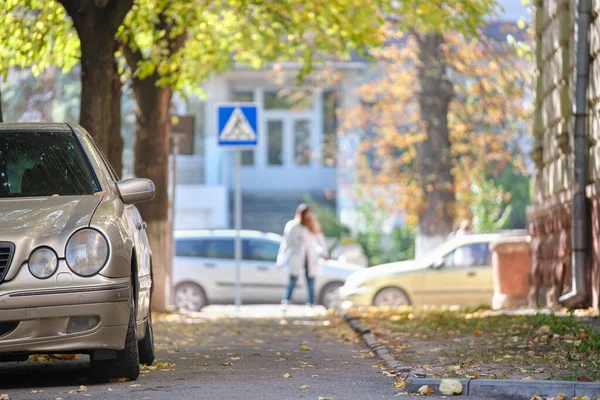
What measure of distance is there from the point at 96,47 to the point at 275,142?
1136 inches

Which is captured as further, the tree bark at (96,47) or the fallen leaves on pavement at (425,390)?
the tree bark at (96,47)

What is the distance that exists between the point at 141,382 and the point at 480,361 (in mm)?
2402

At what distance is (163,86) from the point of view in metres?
19.1

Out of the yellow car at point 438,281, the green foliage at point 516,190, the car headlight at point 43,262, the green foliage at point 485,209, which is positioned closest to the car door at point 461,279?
the yellow car at point 438,281

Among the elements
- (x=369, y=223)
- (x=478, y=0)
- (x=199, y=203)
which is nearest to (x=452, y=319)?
(x=478, y=0)

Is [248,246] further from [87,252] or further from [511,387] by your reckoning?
[511,387]

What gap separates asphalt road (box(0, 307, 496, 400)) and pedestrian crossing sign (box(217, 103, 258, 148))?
6.22 m

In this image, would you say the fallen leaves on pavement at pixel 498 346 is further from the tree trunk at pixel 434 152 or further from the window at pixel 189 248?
the tree trunk at pixel 434 152

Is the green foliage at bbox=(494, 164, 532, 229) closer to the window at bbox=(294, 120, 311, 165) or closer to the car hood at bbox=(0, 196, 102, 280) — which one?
the window at bbox=(294, 120, 311, 165)

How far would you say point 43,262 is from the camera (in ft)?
26.6

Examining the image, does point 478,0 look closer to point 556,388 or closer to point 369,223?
point 556,388

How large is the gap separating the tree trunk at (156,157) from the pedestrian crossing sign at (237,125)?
3.14ft

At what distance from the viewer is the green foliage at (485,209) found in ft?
109

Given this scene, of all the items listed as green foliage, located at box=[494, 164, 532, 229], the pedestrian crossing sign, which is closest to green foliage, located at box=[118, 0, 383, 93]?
the pedestrian crossing sign
